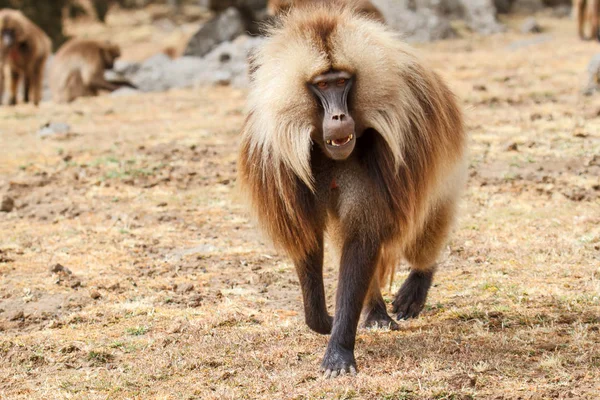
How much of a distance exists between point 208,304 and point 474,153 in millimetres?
4281

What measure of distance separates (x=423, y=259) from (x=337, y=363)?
1138 mm

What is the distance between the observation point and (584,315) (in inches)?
179

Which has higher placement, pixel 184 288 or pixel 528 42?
pixel 528 42

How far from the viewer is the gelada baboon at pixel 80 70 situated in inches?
619

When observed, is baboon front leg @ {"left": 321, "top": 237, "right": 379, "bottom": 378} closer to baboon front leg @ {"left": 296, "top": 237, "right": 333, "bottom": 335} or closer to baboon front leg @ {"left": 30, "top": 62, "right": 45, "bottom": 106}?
baboon front leg @ {"left": 296, "top": 237, "right": 333, "bottom": 335}

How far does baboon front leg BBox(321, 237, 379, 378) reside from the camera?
3910 mm

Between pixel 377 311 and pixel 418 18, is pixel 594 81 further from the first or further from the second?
pixel 418 18

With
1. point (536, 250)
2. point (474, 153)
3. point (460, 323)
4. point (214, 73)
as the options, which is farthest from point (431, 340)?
point (214, 73)

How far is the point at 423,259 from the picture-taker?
15.6 ft

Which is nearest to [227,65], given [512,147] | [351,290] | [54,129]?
[54,129]

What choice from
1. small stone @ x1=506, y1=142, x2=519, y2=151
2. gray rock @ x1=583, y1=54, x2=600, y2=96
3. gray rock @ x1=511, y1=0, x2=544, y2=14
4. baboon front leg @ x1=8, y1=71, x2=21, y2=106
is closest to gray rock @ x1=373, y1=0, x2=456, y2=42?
gray rock @ x1=511, y1=0, x2=544, y2=14

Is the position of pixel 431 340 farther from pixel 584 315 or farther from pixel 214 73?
pixel 214 73

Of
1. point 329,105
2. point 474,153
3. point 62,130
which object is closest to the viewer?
point 329,105

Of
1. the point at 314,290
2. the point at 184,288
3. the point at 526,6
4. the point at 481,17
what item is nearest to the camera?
the point at 314,290
